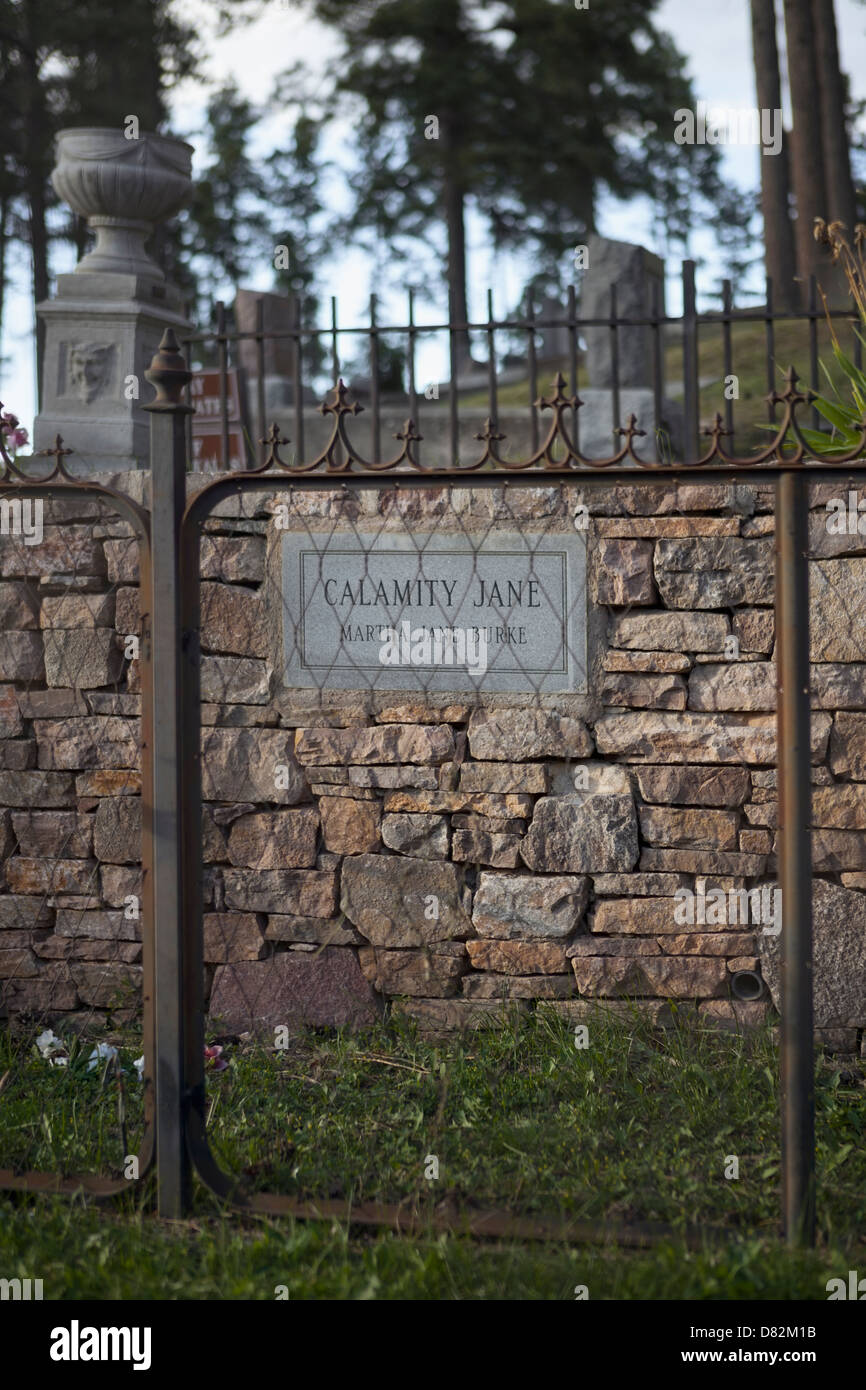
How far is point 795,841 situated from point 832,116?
22.9ft

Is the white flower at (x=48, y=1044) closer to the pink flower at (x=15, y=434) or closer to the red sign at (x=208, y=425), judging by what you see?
the pink flower at (x=15, y=434)

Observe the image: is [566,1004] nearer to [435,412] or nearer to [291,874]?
[291,874]

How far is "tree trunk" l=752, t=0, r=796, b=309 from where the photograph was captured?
764 centimetres

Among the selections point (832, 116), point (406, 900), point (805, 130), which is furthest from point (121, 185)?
point (832, 116)

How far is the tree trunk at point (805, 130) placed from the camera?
7082mm

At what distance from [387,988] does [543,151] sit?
11779 mm

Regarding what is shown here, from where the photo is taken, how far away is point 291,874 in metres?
3.88

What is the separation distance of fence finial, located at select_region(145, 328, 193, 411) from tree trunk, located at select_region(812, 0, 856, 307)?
20.8ft

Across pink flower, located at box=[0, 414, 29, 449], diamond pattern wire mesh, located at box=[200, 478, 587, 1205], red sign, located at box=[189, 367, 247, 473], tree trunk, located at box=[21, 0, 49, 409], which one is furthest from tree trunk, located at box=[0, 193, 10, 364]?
diamond pattern wire mesh, located at box=[200, 478, 587, 1205]

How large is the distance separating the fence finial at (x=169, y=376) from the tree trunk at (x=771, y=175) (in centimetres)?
575

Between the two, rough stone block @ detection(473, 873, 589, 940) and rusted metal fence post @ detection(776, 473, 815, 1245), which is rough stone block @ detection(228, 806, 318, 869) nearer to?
rough stone block @ detection(473, 873, 589, 940)

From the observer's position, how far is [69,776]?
158 inches

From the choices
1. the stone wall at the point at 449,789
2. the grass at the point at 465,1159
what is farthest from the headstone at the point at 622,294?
the grass at the point at 465,1159
